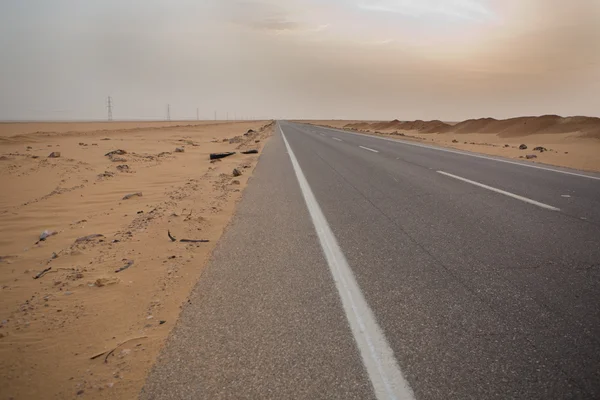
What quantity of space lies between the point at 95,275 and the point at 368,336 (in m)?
2.85

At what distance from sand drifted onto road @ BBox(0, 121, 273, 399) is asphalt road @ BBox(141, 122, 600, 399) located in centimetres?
28

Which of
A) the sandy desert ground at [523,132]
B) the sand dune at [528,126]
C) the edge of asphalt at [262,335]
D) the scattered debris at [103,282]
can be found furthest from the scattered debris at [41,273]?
the sand dune at [528,126]

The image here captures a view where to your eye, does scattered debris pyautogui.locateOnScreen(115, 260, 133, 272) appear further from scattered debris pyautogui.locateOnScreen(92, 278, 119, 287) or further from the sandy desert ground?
the sandy desert ground

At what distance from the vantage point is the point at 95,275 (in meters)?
3.39

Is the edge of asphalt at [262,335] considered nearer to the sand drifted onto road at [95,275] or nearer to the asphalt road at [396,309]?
the asphalt road at [396,309]

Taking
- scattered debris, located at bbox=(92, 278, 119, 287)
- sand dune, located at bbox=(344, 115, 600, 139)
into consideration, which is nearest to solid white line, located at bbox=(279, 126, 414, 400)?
scattered debris, located at bbox=(92, 278, 119, 287)

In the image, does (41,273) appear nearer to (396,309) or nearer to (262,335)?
(262,335)

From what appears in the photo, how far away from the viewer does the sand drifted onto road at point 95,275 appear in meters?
2.04

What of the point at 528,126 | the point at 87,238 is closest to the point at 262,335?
the point at 87,238

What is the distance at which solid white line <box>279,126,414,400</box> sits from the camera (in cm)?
175

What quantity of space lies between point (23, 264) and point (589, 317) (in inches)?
214

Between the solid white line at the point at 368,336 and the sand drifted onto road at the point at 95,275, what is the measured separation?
52.2 inches

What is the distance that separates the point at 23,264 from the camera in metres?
3.77

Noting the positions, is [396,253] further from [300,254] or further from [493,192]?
[493,192]
